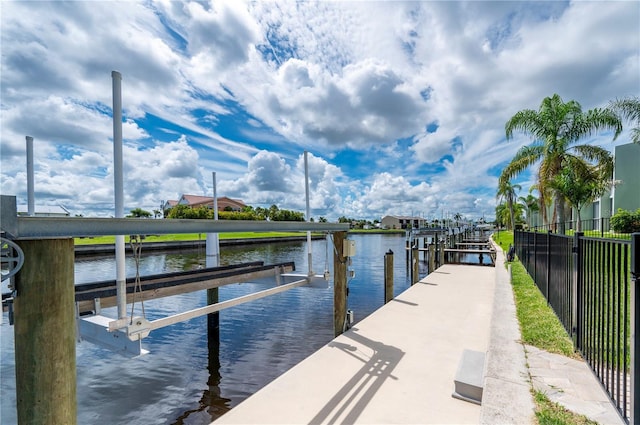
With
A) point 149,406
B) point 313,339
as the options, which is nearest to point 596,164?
point 313,339

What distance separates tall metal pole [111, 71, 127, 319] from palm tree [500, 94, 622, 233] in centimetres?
1969

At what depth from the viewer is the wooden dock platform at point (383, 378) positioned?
12.5 ft

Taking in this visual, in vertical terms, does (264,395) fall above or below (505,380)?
below

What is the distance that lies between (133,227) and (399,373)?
4.08 meters

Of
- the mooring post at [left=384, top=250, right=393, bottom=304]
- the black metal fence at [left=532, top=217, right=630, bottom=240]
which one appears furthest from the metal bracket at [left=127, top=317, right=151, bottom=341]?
the black metal fence at [left=532, top=217, right=630, bottom=240]

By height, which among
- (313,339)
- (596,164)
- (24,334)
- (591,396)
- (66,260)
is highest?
(596,164)

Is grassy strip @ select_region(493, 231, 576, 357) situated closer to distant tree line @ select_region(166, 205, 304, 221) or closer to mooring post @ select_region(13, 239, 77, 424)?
mooring post @ select_region(13, 239, 77, 424)

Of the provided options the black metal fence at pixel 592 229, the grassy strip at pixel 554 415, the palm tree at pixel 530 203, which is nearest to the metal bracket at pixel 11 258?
the grassy strip at pixel 554 415

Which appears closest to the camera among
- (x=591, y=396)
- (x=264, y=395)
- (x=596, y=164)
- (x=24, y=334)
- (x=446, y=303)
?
(x=24, y=334)

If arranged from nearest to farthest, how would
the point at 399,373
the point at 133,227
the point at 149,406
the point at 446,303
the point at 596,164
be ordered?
1. the point at 133,227
2. the point at 399,373
3. the point at 149,406
4. the point at 446,303
5. the point at 596,164

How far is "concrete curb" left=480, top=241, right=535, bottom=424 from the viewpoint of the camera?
114 inches

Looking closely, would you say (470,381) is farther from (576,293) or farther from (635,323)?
(635,323)

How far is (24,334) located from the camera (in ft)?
6.96

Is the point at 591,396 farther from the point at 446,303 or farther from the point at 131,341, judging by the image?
the point at 446,303
